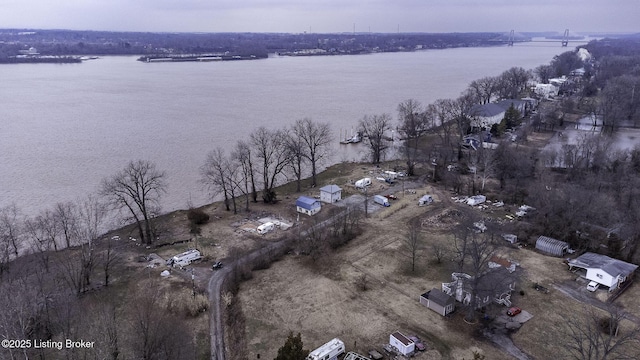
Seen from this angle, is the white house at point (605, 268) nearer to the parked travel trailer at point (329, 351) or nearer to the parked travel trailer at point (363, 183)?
the parked travel trailer at point (329, 351)

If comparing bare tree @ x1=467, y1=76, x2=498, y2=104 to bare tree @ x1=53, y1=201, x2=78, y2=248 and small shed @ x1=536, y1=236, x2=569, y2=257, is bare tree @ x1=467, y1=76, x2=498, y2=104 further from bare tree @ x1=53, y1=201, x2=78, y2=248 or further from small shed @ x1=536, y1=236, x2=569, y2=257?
bare tree @ x1=53, y1=201, x2=78, y2=248

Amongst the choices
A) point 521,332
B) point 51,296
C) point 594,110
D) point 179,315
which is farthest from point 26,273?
point 594,110

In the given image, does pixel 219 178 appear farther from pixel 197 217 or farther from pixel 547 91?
pixel 547 91

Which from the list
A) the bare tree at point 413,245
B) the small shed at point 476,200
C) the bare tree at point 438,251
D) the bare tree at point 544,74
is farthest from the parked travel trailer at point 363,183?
the bare tree at point 544,74

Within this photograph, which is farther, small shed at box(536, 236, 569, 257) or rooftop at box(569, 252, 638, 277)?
small shed at box(536, 236, 569, 257)

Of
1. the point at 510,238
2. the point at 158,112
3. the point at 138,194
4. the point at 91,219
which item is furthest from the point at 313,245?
the point at 158,112

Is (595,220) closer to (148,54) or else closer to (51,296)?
(51,296)

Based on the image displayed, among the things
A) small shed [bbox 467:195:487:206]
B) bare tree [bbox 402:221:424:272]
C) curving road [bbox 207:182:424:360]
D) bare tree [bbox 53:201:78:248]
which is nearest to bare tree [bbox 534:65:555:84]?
small shed [bbox 467:195:487:206]
